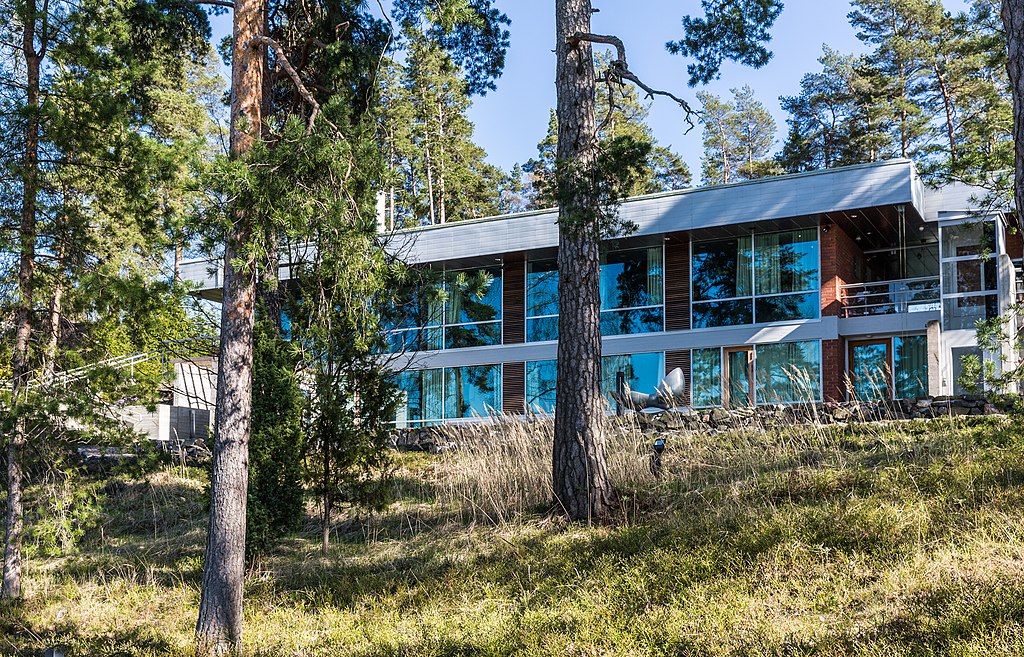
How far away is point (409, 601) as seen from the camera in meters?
7.95

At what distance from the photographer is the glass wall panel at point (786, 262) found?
18.5 metres

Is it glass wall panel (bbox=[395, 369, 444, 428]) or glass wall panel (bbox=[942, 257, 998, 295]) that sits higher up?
glass wall panel (bbox=[942, 257, 998, 295])

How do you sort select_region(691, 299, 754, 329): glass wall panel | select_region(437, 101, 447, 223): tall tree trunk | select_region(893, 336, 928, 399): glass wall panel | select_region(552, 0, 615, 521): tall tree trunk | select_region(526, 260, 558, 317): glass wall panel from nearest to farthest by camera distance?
select_region(552, 0, 615, 521): tall tree trunk < select_region(893, 336, 928, 399): glass wall panel < select_region(691, 299, 754, 329): glass wall panel < select_region(526, 260, 558, 317): glass wall panel < select_region(437, 101, 447, 223): tall tree trunk

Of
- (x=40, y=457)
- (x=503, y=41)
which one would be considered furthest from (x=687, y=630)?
(x=503, y=41)

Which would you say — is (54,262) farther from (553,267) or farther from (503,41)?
(553,267)

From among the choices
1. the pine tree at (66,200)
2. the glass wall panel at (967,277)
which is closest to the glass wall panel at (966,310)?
the glass wall panel at (967,277)

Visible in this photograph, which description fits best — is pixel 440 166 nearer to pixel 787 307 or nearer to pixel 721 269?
pixel 721 269

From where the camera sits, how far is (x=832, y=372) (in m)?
17.8

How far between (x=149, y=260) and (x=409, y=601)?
552 cm

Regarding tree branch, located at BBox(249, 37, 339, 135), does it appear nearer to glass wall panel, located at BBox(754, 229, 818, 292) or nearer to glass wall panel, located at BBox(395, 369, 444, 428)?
glass wall panel, located at BBox(754, 229, 818, 292)

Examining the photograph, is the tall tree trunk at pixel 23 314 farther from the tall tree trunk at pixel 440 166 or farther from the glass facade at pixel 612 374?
the tall tree trunk at pixel 440 166

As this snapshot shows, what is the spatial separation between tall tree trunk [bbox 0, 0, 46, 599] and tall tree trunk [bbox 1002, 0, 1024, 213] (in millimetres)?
9229

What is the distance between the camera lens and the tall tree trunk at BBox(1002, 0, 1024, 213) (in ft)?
20.8

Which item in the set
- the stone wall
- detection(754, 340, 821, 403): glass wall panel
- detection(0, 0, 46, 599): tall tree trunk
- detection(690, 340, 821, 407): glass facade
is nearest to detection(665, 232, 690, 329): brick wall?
detection(690, 340, 821, 407): glass facade
